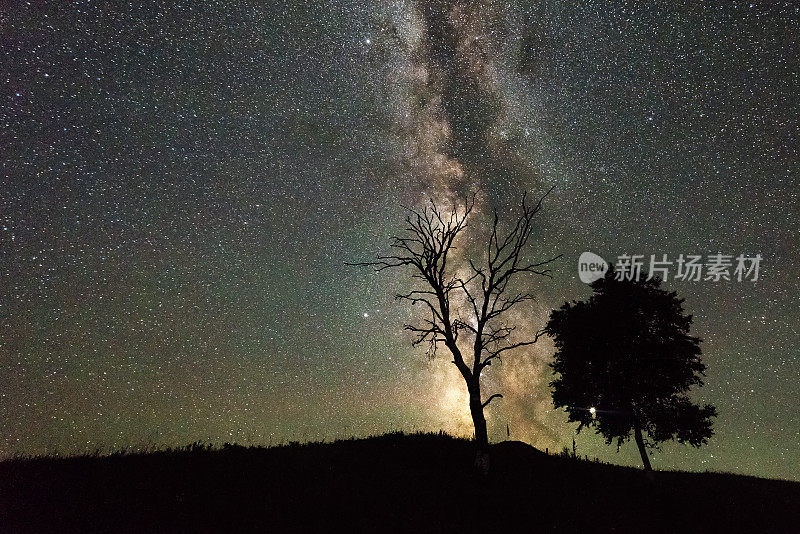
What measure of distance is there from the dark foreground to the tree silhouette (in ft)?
17.4

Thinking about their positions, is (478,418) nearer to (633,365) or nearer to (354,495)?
(354,495)

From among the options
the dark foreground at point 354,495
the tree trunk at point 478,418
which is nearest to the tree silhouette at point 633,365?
the dark foreground at point 354,495

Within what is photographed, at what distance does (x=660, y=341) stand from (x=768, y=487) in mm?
8716

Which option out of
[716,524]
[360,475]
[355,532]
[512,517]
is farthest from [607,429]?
[355,532]

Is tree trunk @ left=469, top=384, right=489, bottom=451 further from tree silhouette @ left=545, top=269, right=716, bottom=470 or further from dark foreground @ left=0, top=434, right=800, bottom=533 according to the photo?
tree silhouette @ left=545, top=269, right=716, bottom=470

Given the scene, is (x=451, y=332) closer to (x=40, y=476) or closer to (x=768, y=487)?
(x=40, y=476)

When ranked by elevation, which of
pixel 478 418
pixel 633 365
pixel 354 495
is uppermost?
pixel 633 365

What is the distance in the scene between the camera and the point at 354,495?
30.5ft

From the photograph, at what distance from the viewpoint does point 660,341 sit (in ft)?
68.5

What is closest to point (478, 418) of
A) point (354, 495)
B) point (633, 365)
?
point (354, 495)

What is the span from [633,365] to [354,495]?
58.3 feet

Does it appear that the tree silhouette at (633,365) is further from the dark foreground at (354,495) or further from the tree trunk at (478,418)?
the tree trunk at (478,418)

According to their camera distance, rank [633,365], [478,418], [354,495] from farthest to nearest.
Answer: [633,365], [478,418], [354,495]

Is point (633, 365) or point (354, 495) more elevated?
point (633, 365)
